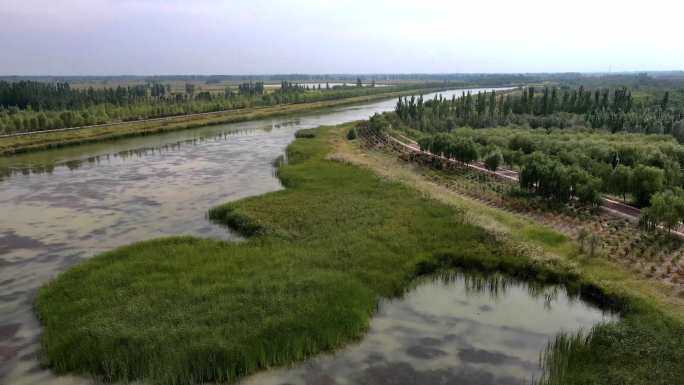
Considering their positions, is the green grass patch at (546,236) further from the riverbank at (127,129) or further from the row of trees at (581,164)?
the riverbank at (127,129)

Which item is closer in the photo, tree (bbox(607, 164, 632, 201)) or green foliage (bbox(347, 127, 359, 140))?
tree (bbox(607, 164, 632, 201))

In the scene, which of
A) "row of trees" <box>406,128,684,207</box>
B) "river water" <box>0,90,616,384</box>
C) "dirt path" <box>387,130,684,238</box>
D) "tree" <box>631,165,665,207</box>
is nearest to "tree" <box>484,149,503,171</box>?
"row of trees" <box>406,128,684,207</box>

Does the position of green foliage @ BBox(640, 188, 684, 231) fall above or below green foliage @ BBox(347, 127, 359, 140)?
below

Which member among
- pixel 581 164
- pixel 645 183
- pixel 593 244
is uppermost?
pixel 581 164

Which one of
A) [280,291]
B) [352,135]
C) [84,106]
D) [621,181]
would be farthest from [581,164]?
[84,106]

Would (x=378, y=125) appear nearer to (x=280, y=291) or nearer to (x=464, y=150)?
(x=464, y=150)

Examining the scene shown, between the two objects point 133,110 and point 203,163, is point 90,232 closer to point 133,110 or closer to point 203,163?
point 203,163

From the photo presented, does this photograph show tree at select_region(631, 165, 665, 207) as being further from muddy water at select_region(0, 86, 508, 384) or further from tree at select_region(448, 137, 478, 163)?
muddy water at select_region(0, 86, 508, 384)
